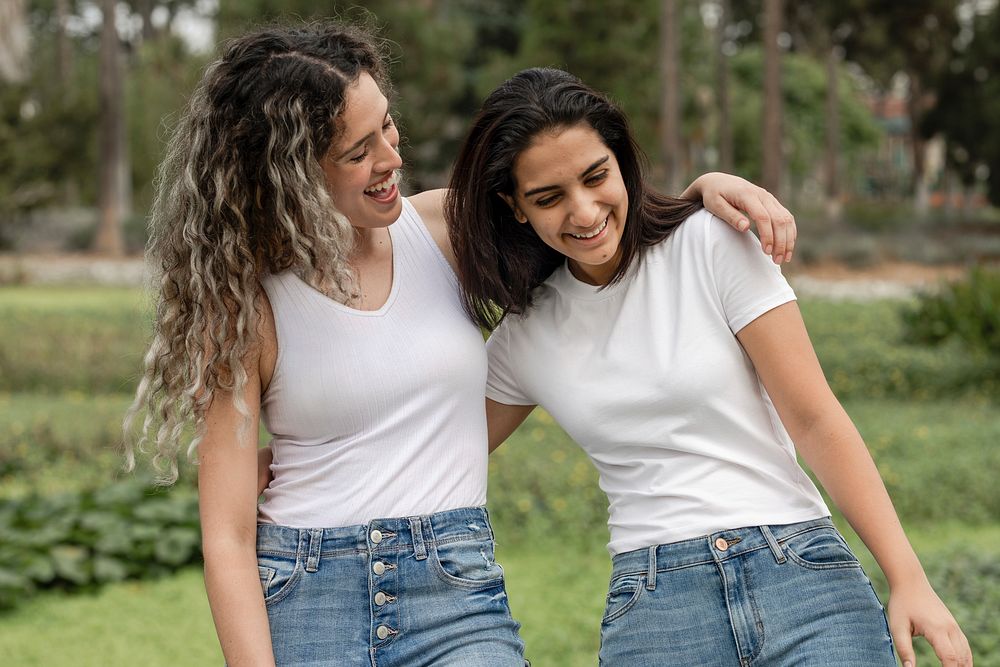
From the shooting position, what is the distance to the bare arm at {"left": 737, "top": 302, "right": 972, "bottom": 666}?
1.98 m

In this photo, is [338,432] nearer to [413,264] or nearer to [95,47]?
[413,264]

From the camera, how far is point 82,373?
8.74 meters

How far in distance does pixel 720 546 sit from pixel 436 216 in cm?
85

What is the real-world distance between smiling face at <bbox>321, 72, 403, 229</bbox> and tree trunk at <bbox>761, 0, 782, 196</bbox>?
54.5 feet

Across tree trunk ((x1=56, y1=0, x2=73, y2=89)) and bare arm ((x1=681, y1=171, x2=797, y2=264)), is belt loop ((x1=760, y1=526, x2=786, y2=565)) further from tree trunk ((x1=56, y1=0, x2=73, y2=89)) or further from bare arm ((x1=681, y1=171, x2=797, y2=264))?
tree trunk ((x1=56, y1=0, x2=73, y2=89))

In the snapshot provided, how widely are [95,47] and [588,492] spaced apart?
130ft

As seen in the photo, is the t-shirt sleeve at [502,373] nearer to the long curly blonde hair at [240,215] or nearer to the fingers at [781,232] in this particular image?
the long curly blonde hair at [240,215]

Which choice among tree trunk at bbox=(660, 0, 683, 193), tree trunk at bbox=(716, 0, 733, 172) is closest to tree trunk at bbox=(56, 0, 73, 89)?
tree trunk at bbox=(716, 0, 733, 172)

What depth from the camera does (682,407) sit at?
6.77 ft

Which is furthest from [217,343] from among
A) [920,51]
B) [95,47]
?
[95,47]

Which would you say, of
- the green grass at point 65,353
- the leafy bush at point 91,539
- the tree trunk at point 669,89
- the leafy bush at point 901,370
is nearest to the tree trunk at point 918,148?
the tree trunk at point 669,89

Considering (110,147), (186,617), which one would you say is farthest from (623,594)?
(110,147)

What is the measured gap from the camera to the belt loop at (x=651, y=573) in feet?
6.73

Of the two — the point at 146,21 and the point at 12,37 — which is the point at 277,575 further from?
the point at 146,21
